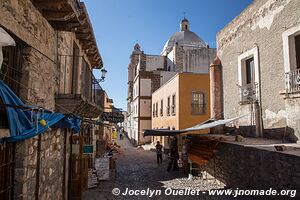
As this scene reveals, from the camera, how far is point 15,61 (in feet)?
12.0

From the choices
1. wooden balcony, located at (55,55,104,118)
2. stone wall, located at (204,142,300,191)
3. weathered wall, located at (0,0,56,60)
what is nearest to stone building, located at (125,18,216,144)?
stone wall, located at (204,142,300,191)

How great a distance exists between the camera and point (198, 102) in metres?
17.8

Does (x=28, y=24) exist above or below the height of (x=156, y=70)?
below

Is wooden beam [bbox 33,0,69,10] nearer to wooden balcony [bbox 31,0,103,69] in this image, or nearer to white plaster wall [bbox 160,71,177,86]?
wooden balcony [bbox 31,0,103,69]

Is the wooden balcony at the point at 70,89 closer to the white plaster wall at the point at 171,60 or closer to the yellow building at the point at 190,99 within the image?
the yellow building at the point at 190,99

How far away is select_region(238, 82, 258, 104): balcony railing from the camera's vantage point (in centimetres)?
985

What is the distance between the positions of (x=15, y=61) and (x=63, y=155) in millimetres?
3326

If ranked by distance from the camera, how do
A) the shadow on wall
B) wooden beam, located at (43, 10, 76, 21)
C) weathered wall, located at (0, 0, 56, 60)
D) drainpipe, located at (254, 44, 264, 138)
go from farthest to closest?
drainpipe, located at (254, 44, 264, 138)
the shadow on wall
wooden beam, located at (43, 10, 76, 21)
weathered wall, located at (0, 0, 56, 60)

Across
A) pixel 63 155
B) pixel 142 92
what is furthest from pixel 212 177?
pixel 142 92

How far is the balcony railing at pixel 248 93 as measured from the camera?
9852 mm

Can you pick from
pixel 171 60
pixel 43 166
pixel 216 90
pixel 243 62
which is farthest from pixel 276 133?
pixel 171 60

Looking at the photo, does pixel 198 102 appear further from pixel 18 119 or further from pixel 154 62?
pixel 154 62

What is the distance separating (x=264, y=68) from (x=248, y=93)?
1467 mm

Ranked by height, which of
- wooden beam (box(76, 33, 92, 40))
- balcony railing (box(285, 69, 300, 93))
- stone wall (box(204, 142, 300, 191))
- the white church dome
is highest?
the white church dome
